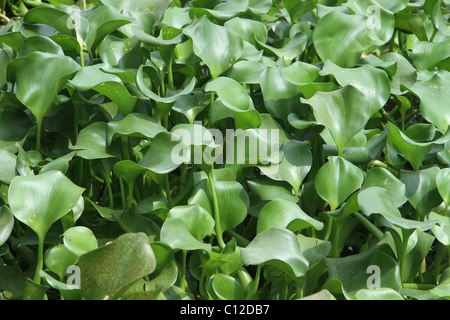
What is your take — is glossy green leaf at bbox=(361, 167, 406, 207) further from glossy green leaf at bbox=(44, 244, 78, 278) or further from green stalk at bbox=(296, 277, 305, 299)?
glossy green leaf at bbox=(44, 244, 78, 278)

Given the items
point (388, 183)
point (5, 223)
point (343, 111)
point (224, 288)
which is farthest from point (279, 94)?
point (5, 223)

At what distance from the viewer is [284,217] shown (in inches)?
30.7

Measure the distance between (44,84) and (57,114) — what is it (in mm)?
111

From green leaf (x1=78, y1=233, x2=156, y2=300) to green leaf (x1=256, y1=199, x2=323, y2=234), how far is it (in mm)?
192

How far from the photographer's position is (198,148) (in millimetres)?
778

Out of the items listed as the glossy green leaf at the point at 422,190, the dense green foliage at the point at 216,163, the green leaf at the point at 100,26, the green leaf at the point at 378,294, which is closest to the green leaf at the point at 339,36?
the dense green foliage at the point at 216,163

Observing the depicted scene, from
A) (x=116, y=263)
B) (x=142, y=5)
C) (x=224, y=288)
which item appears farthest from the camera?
(x=142, y=5)

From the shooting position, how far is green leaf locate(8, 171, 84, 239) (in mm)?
740

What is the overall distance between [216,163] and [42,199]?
0.27m

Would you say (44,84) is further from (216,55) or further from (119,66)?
(216,55)

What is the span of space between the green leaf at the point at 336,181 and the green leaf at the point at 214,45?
0.25m

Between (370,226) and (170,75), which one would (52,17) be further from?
(370,226)

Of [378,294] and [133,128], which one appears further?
[133,128]

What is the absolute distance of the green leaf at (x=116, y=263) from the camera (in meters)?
0.65
